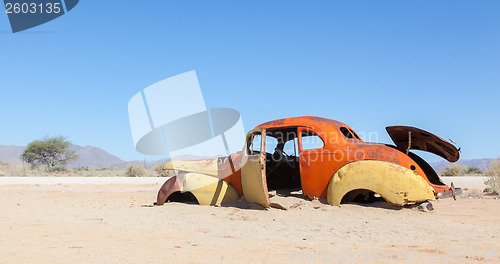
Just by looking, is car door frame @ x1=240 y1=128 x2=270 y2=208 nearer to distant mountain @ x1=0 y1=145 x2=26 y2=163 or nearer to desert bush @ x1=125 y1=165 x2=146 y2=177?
desert bush @ x1=125 y1=165 x2=146 y2=177

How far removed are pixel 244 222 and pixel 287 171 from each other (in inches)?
115

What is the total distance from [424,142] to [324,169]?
241cm

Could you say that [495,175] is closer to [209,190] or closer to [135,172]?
[209,190]

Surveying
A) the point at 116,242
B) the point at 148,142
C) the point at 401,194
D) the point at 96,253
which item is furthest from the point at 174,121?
the point at 401,194

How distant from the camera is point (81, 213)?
8.78 metres

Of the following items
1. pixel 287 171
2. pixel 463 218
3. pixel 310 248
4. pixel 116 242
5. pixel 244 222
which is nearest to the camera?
pixel 310 248

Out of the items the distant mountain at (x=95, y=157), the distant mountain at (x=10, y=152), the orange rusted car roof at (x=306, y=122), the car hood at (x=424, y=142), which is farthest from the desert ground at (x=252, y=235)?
the distant mountain at (x=10, y=152)

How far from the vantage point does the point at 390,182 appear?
716 cm

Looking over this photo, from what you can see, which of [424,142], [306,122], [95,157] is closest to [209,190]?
[306,122]

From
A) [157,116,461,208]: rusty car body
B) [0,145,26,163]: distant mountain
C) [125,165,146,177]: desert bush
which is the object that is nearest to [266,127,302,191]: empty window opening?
[157,116,461,208]: rusty car body

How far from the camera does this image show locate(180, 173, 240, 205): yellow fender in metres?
9.00

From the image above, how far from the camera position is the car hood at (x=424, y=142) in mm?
7836

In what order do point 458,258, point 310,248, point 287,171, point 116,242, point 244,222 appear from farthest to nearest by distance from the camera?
point 287,171 < point 244,222 < point 116,242 < point 310,248 < point 458,258

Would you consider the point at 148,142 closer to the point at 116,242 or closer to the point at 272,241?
the point at 116,242
